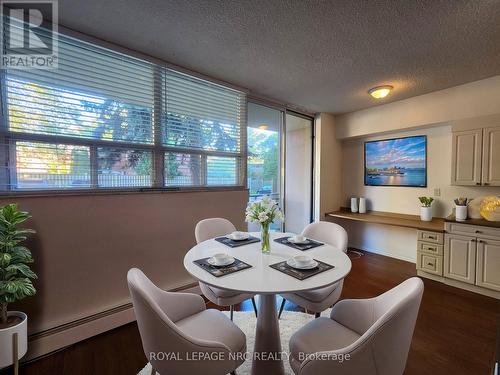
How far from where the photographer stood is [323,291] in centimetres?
169

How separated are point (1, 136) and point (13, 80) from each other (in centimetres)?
42

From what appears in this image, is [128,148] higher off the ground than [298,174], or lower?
higher

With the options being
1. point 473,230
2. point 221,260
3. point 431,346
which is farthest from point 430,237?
point 221,260

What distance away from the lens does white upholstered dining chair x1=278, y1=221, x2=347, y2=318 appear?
5.49 feet

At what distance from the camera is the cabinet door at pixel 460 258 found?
2.69 meters

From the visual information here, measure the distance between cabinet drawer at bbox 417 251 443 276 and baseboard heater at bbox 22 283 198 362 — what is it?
3501mm

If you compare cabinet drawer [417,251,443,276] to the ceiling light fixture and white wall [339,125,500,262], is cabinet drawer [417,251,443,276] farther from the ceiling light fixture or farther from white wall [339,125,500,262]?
the ceiling light fixture

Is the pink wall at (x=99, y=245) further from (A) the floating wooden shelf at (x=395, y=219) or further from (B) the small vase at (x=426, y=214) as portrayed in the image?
(B) the small vase at (x=426, y=214)

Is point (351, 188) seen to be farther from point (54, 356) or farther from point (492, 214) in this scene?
point (54, 356)

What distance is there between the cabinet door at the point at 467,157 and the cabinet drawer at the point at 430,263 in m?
0.98

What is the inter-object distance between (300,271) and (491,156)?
9.66 feet

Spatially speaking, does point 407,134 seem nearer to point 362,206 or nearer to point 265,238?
point 362,206

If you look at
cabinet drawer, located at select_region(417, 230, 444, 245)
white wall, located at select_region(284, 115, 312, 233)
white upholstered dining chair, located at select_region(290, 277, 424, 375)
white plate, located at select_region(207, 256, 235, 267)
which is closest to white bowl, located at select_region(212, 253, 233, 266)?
white plate, located at select_region(207, 256, 235, 267)

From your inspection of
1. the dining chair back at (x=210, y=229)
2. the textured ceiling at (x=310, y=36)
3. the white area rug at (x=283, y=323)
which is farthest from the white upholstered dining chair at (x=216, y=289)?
the textured ceiling at (x=310, y=36)
